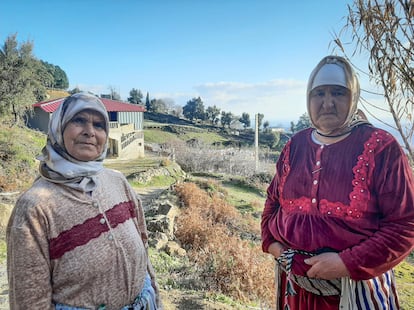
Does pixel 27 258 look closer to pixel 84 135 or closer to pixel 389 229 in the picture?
pixel 84 135

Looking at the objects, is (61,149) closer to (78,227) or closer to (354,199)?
(78,227)

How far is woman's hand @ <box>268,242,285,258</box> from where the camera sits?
1.45m

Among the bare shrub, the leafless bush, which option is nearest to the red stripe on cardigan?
the bare shrub

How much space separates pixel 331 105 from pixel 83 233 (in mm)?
1117

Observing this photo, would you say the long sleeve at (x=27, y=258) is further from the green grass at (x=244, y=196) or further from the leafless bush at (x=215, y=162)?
the leafless bush at (x=215, y=162)

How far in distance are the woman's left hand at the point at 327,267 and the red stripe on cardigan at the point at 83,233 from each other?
80 cm

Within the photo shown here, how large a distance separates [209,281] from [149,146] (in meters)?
21.7

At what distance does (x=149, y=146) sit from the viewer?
80.5 feet

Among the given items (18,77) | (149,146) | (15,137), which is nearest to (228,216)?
(15,137)

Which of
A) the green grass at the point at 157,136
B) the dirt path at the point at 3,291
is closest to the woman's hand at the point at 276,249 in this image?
the dirt path at the point at 3,291

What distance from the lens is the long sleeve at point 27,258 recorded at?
1068mm

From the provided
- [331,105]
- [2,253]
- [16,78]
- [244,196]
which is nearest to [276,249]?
[331,105]

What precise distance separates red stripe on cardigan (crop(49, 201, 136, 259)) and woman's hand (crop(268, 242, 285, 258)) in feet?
2.26

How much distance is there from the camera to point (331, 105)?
1.34m
